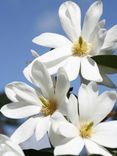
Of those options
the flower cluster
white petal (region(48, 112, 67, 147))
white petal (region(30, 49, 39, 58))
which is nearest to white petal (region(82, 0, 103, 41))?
the flower cluster

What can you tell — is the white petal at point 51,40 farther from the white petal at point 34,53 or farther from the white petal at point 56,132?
the white petal at point 56,132

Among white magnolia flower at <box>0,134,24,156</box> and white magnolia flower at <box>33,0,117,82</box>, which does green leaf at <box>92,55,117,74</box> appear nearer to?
white magnolia flower at <box>33,0,117,82</box>

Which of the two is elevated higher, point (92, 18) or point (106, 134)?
point (92, 18)

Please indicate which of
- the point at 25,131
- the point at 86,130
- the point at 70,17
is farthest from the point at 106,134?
the point at 70,17

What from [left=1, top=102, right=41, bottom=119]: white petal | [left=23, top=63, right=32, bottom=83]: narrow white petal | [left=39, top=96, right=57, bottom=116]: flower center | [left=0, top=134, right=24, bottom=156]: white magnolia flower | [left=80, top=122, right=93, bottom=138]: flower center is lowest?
[left=80, top=122, right=93, bottom=138]: flower center

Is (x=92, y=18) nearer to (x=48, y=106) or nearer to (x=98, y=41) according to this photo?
(x=98, y=41)

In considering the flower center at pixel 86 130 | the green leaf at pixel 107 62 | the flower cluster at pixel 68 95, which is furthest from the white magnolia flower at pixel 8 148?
the green leaf at pixel 107 62

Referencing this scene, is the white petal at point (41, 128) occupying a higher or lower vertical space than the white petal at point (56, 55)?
lower
